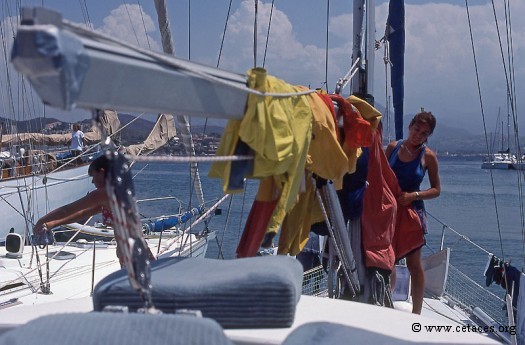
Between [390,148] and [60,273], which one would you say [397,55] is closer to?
[390,148]

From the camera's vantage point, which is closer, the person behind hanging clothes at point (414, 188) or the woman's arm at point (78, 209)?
the woman's arm at point (78, 209)

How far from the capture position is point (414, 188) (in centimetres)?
467

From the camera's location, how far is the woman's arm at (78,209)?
435 cm

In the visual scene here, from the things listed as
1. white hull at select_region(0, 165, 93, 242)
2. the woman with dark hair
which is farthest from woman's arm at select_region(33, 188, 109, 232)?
white hull at select_region(0, 165, 93, 242)

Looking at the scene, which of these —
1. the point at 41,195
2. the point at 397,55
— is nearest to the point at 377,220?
the point at 397,55

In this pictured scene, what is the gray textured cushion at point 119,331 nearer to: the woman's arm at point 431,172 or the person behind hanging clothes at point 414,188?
the person behind hanging clothes at point 414,188

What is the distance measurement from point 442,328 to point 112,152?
1371 millimetres

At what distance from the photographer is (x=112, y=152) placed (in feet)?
6.10

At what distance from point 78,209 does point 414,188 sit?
228 centimetres

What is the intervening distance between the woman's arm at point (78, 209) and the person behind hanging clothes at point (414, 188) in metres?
1.98

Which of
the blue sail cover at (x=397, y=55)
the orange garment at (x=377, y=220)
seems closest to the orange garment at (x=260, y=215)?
the orange garment at (x=377, y=220)

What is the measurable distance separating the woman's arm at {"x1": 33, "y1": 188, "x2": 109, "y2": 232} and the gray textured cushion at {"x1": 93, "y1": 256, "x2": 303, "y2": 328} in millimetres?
2107

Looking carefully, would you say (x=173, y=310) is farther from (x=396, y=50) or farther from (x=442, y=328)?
(x=396, y=50)

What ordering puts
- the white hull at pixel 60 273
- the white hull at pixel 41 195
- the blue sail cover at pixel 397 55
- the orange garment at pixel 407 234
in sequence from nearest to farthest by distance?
the orange garment at pixel 407 234
the white hull at pixel 60 273
the blue sail cover at pixel 397 55
the white hull at pixel 41 195
